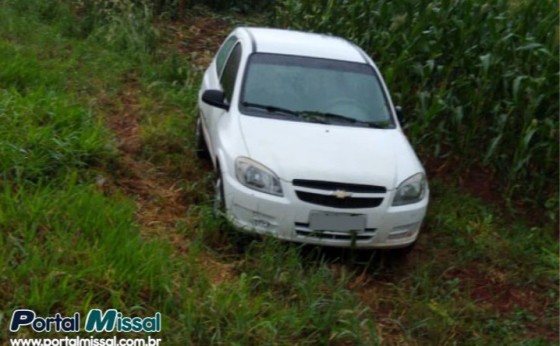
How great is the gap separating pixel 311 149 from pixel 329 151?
0.13 meters

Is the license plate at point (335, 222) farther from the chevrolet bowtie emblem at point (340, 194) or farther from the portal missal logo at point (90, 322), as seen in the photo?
the portal missal logo at point (90, 322)

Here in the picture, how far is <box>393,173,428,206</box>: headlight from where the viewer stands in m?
5.61

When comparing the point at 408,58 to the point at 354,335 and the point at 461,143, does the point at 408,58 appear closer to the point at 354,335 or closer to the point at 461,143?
the point at 461,143

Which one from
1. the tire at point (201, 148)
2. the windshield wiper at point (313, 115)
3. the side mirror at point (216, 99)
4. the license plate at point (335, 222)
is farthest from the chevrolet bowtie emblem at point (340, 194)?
the tire at point (201, 148)

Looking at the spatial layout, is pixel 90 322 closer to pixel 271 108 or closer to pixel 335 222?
pixel 335 222

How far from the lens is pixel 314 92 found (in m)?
6.58

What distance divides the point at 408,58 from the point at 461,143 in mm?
1132

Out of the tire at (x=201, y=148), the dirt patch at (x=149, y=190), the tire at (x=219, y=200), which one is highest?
the tire at (x=219, y=200)

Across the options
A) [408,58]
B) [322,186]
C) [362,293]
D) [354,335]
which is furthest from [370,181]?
[408,58]

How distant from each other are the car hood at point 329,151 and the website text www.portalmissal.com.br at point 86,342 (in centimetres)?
178

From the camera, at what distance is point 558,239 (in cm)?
697

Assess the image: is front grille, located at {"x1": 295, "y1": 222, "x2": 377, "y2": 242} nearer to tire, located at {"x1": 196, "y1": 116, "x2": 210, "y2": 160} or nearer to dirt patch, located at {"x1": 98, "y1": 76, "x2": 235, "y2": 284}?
dirt patch, located at {"x1": 98, "y1": 76, "x2": 235, "y2": 284}

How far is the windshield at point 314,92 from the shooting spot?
636 cm

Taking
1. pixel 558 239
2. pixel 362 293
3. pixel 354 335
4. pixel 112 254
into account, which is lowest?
pixel 558 239
